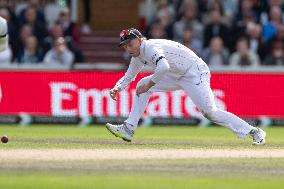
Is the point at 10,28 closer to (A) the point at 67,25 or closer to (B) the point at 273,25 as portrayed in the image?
(A) the point at 67,25

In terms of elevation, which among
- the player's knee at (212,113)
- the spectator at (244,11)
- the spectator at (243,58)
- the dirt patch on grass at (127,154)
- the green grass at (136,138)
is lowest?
the green grass at (136,138)

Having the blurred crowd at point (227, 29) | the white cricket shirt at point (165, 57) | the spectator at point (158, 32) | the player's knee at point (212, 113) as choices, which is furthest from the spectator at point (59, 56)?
the player's knee at point (212, 113)

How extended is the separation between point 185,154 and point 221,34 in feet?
32.1

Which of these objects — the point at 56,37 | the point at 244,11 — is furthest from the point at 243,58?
the point at 56,37

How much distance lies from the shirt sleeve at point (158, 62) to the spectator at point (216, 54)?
7.49 metres

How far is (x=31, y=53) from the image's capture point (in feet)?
81.8

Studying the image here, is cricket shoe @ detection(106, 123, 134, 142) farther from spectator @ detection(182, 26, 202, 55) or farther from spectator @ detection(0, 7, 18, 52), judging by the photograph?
spectator @ detection(0, 7, 18, 52)

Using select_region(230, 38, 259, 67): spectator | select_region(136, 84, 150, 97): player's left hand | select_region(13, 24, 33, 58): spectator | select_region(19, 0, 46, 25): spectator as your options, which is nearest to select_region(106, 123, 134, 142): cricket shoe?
select_region(136, 84, 150, 97): player's left hand

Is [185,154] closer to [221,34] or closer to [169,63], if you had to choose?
[169,63]

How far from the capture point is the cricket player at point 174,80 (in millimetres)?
16844

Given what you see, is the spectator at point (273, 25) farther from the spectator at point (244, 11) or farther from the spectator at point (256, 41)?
the spectator at point (244, 11)

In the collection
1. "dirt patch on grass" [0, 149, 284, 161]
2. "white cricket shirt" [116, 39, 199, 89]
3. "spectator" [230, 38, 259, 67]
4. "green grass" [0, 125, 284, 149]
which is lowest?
"green grass" [0, 125, 284, 149]

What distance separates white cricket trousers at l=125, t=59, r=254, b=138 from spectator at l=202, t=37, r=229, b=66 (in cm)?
679

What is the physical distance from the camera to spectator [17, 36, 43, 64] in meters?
24.9
